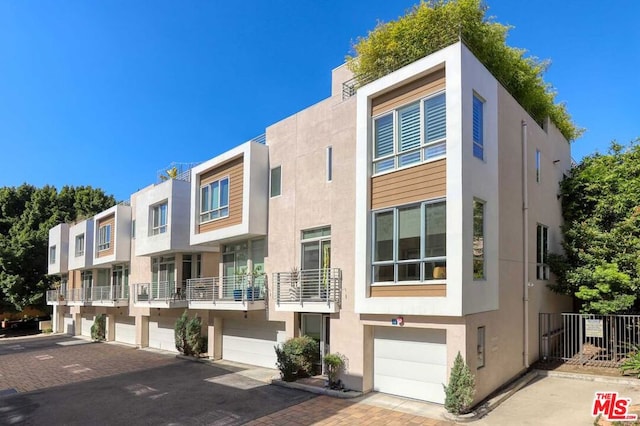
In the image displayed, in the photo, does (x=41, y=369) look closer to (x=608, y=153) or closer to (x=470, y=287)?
(x=470, y=287)

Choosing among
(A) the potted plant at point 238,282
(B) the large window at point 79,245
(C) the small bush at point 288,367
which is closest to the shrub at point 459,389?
(C) the small bush at point 288,367

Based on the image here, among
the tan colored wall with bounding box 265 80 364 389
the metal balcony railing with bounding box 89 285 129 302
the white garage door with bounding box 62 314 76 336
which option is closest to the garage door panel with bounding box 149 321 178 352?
the metal balcony railing with bounding box 89 285 129 302

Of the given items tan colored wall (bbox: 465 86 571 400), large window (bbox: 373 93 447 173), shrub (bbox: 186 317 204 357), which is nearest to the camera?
large window (bbox: 373 93 447 173)

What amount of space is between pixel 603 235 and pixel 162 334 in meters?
22.7

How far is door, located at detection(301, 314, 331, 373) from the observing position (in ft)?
46.5

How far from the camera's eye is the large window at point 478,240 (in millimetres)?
10672

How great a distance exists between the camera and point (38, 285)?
4303 cm

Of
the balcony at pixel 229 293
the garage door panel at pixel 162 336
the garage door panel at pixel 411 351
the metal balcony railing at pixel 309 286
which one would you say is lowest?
the garage door panel at pixel 162 336

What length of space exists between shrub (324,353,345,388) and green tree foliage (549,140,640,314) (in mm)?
8865

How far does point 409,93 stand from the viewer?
11.5m

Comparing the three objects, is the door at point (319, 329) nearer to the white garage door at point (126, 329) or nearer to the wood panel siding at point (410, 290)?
the wood panel siding at point (410, 290)

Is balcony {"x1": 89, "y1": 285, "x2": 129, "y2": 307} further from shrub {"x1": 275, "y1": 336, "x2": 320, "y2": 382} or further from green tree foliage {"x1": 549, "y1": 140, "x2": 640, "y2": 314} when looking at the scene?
green tree foliage {"x1": 549, "y1": 140, "x2": 640, "y2": 314}

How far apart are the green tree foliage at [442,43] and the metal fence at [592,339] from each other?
Answer: 8.29 metres

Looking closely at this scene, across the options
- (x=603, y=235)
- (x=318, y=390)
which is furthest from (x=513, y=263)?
(x=318, y=390)
